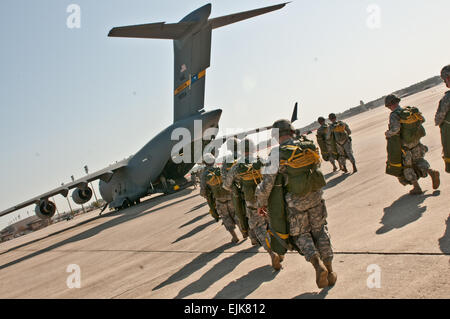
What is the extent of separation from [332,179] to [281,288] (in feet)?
25.5

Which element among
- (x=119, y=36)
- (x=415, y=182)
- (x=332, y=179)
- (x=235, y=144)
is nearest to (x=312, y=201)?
(x=235, y=144)

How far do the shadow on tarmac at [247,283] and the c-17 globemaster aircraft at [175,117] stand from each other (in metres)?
12.8

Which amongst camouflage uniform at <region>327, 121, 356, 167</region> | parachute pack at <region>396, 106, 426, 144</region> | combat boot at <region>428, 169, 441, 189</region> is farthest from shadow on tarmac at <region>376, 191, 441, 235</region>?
camouflage uniform at <region>327, 121, 356, 167</region>

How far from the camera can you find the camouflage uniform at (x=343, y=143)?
11.5 metres

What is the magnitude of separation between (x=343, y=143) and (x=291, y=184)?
783cm

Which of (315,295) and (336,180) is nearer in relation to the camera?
(315,295)

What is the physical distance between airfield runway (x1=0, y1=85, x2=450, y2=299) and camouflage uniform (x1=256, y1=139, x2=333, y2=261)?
1.72ft

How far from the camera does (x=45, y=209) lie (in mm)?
21234

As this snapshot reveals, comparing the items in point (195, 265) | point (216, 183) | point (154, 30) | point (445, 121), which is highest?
point (154, 30)

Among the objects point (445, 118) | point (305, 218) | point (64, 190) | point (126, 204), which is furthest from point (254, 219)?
point (126, 204)

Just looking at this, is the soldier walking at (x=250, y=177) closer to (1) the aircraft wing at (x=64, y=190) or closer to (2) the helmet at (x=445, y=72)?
(2) the helmet at (x=445, y=72)

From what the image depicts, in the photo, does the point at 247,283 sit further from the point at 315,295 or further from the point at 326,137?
the point at 326,137

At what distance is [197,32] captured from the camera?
17.9 meters
